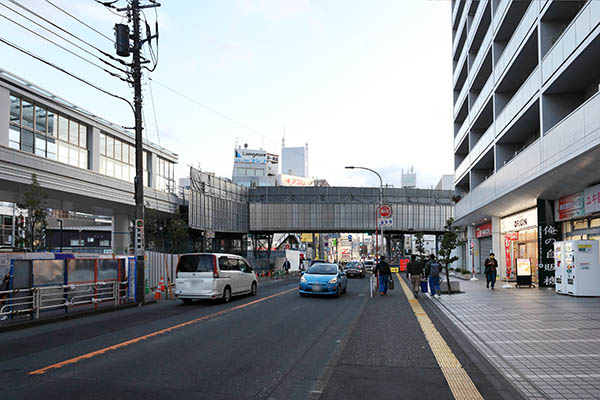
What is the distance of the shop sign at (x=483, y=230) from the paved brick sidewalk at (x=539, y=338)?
17.3 metres

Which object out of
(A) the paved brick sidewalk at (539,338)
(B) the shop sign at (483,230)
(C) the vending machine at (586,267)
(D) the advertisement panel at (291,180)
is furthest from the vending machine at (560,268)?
(D) the advertisement panel at (291,180)

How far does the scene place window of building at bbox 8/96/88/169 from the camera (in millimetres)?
21656

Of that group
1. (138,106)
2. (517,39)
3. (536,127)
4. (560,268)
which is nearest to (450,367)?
(560,268)

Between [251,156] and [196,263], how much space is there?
249 ft

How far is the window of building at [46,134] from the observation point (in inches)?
853

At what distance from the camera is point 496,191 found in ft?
83.2

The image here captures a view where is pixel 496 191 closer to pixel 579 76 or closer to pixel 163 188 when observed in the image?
pixel 579 76

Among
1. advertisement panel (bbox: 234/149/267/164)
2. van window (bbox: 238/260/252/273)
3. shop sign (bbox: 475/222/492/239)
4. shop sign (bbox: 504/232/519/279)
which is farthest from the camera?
advertisement panel (bbox: 234/149/267/164)

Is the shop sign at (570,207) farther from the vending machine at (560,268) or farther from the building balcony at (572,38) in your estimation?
the building balcony at (572,38)

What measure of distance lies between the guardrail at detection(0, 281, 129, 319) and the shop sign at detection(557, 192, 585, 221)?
17937mm

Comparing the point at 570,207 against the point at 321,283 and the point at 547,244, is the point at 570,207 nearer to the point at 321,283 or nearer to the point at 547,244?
the point at 547,244

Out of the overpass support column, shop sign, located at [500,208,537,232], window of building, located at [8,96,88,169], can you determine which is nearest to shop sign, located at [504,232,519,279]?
shop sign, located at [500,208,537,232]

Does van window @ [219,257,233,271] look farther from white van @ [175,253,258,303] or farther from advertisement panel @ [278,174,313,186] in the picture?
advertisement panel @ [278,174,313,186]

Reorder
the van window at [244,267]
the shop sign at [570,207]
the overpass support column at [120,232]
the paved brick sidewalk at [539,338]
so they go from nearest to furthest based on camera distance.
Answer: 1. the paved brick sidewalk at [539,338]
2. the shop sign at [570,207]
3. the van window at [244,267]
4. the overpass support column at [120,232]
